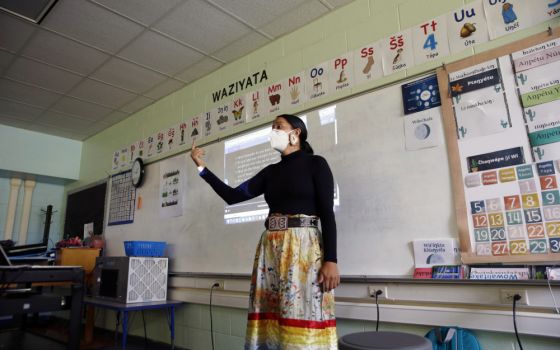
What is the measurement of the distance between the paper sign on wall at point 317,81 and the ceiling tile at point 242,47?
59 centimetres

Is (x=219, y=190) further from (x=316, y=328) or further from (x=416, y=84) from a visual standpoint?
(x=416, y=84)

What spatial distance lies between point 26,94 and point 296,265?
3.80m

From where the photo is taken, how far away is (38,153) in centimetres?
491

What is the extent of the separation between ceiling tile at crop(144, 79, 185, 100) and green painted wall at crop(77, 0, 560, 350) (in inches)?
2.5

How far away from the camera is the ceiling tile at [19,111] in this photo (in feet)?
13.5

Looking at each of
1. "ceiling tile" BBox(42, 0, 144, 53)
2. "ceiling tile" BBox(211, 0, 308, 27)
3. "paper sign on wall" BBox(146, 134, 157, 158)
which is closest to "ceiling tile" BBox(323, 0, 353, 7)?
"ceiling tile" BBox(211, 0, 308, 27)

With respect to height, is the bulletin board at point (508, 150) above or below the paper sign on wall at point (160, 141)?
below

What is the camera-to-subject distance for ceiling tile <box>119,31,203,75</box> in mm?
2929

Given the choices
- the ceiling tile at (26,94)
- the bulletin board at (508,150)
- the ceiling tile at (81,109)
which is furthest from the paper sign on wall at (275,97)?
the ceiling tile at (26,94)

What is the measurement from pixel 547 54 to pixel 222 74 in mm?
2433

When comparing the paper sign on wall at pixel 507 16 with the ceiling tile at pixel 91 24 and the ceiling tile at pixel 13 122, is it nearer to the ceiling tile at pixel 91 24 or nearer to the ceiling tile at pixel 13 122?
the ceiling tile at pixel 91 24

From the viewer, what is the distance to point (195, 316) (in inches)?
120

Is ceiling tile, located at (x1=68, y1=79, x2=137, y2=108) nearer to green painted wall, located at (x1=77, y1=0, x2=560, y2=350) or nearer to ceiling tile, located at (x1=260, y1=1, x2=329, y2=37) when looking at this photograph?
green painted wall, located at (x1=77, y1=0, x2=560, y2=350)

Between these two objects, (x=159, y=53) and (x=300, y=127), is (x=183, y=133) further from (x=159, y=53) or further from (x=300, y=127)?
(x=300, y=127)
